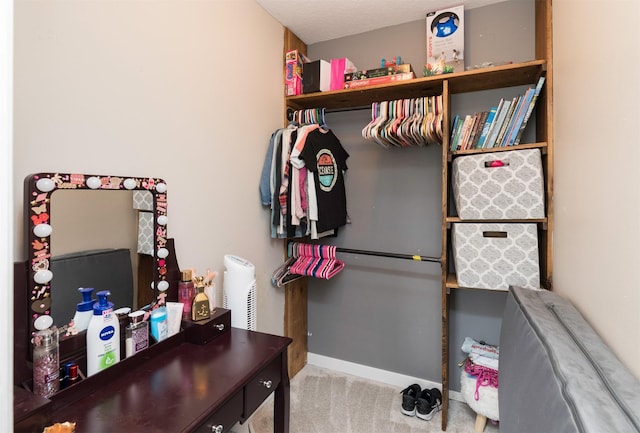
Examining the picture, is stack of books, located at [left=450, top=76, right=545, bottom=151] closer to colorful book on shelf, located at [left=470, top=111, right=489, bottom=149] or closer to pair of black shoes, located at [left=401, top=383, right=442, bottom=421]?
colorful book on shelf, located at [left=470, top=111, right=489, bottom=149]

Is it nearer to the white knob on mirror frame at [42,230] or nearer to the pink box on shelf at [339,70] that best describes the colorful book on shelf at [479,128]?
the pink box on shelf at [339,70]

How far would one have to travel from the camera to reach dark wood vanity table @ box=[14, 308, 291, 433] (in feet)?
2.86

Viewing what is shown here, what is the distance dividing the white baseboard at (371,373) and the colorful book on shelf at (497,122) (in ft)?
5.49

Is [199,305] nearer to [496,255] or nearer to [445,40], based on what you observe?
[496,255]

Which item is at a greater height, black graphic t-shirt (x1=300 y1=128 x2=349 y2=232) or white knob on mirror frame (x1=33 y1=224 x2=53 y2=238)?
black graphic t-shirt (x1=300 y1=128 x2=349 y2=232)

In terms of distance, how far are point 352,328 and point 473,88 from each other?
194cm

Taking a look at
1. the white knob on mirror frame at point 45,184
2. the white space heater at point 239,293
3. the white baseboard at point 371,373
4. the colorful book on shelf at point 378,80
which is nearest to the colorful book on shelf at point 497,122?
the colorful book on shelf at point 378,80

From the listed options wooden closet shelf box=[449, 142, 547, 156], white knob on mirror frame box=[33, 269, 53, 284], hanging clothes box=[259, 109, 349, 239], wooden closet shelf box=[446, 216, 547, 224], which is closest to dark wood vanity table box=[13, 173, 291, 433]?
white knob on mirror frame box=[33, 269, 53, 284]

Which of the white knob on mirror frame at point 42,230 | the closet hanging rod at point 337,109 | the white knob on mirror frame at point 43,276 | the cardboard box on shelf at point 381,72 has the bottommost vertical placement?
the white knob on mirror frame at point 43,276

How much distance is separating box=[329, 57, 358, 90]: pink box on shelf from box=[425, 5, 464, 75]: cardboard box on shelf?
552 millimetres

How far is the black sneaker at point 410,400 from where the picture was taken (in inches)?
81.1

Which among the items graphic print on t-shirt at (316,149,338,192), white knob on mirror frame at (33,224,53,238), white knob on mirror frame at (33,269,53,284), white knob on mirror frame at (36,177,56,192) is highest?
graphic print on t-shirt at (316,149,338,192)

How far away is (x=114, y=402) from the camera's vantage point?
37.8 inches

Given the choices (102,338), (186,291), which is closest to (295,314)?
(186,291)
